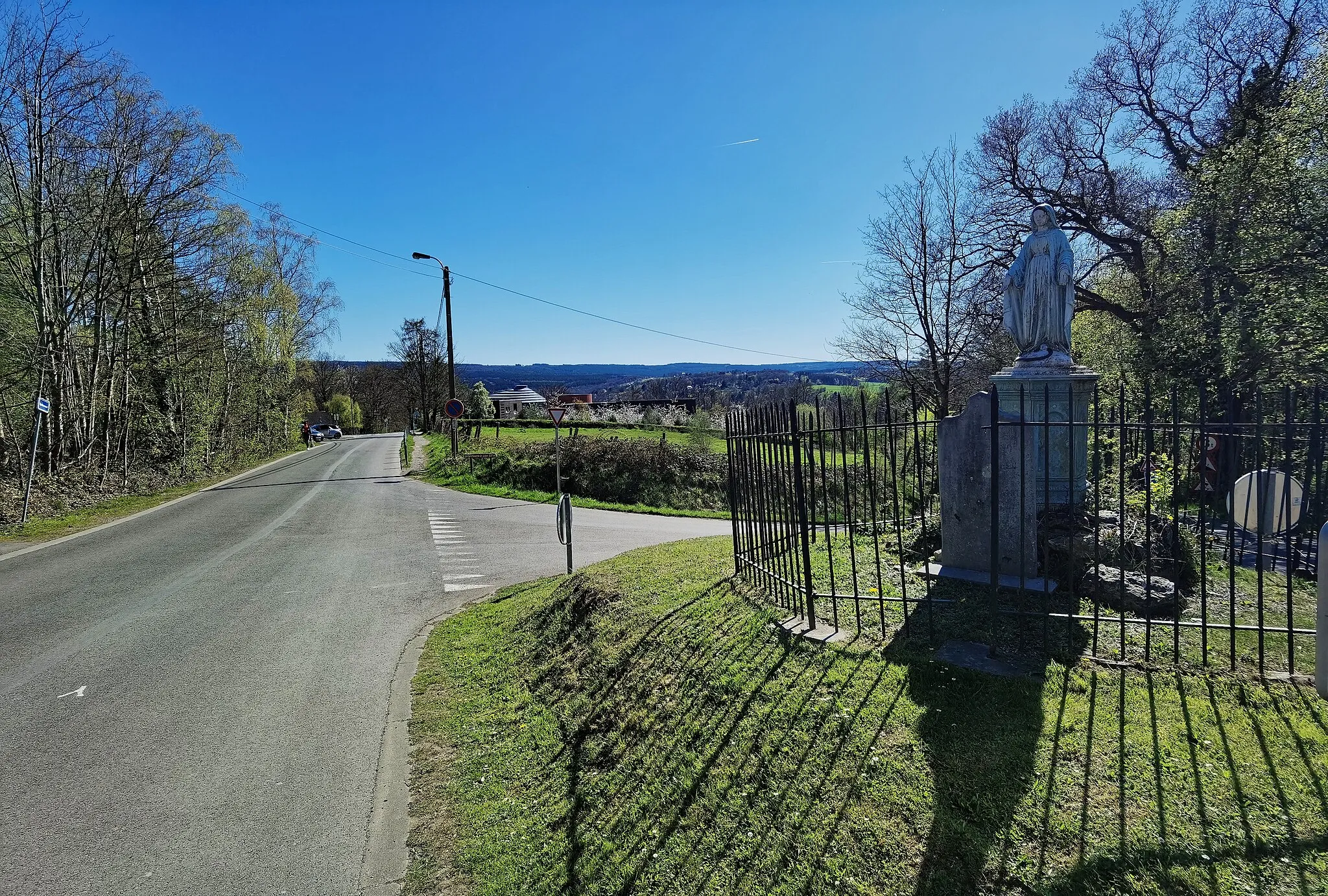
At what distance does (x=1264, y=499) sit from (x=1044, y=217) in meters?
3.85

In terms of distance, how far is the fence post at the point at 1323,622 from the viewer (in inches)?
103

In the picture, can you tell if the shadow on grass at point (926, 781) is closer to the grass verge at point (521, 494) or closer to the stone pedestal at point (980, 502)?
the stone pedestal at point (980, 502)

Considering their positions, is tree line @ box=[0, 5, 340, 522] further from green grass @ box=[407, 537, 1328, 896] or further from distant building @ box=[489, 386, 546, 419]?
distant building @ box=[489, 386, 546, 419]

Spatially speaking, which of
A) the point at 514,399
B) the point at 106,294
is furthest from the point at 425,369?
the point at 106,294

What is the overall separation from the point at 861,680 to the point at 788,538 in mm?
1860

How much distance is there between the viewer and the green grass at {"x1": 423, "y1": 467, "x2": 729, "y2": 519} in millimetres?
Answer: 17086

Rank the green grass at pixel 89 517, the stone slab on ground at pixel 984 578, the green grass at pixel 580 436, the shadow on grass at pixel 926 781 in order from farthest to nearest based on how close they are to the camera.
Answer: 1. the green grass at pixel 580 436
2. the green grass at pixel 89 517
3. the stone slab on ground at pixel 984 578
4. the shadow on grass at pixel 926 781

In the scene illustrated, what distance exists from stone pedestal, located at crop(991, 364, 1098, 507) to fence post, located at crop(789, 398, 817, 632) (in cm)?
222

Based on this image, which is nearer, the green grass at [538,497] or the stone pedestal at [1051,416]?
the stone pedestal at [1051,416]

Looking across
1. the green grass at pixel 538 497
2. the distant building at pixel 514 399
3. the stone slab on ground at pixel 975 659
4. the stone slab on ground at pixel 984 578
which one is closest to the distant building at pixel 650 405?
the green grass at pixel 538 497

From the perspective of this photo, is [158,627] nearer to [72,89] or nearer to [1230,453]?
[1230,453]

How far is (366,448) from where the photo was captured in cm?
3678

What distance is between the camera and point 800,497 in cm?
504

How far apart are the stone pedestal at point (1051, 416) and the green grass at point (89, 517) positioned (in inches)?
657
